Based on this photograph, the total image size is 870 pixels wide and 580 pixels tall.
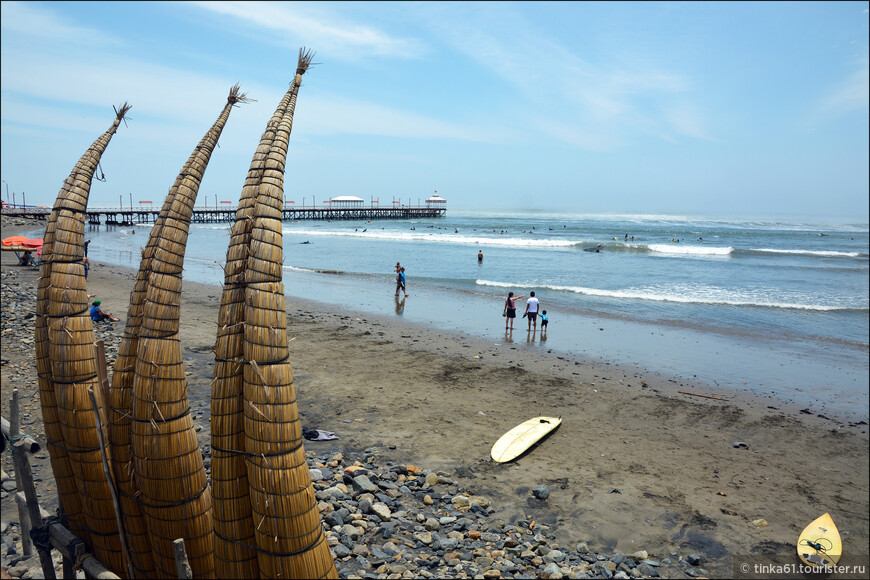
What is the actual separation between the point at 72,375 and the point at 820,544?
741cm

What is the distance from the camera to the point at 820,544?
581 centimetres

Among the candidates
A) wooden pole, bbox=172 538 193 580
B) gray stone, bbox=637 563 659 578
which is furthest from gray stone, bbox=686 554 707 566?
wooden pole, bbox=172 538 193 580

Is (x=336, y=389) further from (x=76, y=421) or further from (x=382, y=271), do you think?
(x=382, y=271)

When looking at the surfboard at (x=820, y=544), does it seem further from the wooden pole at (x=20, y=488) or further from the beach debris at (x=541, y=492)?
the wooden pole at (x=20, y=488)

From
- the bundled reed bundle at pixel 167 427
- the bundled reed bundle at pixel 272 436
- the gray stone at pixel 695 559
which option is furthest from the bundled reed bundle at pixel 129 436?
the gray stone at pixel 695 559

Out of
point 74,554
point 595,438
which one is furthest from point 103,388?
point 595,438

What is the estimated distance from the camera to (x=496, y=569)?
5094mm

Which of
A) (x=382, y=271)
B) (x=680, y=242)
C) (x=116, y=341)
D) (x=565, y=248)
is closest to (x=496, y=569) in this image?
(x=116, y=341)

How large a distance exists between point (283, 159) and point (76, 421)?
2.37 meters

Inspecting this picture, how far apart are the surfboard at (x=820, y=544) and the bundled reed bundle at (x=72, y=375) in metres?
6.55

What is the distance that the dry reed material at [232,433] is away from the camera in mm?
2916

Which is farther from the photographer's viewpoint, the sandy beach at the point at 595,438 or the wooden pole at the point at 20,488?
the sandy beach at the point at 595,438

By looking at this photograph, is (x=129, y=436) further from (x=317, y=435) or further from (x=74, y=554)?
(x=317, y=435)

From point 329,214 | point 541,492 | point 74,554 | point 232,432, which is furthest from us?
point 329,214
